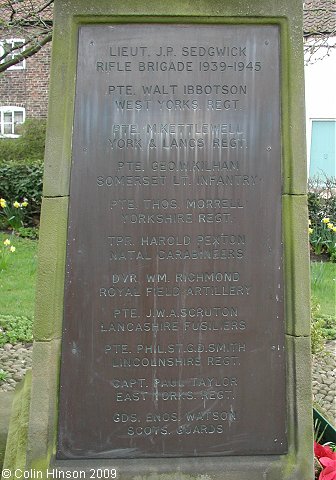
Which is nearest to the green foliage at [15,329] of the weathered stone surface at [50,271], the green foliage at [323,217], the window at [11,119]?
the weathered stone surface at [50,271]

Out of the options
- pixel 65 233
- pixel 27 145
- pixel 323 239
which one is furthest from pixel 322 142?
pixel 65 233

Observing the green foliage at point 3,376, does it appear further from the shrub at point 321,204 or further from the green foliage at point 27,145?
the green foliage at point 27,145

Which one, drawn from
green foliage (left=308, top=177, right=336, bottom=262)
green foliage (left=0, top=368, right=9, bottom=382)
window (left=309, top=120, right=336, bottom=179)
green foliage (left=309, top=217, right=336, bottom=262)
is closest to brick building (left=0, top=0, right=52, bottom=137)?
window (left=309, top=120, right=336, bottom=179)

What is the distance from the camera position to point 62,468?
2639 millimetres

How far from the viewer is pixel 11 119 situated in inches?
922

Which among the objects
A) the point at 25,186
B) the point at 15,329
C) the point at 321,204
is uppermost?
the point at 25,186

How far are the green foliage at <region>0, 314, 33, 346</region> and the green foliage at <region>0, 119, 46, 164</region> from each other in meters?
11.9

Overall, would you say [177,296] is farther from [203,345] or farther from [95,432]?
[95,432]

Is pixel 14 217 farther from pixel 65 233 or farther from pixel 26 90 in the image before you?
pixel 26 90

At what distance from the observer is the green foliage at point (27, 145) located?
1823cm

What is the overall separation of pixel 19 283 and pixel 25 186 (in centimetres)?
489

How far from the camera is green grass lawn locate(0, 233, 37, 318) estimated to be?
23.6 ft

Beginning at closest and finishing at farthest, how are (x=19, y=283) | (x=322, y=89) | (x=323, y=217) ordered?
(x=19, y=283), (x=323, y=217), (x=322, y=89)

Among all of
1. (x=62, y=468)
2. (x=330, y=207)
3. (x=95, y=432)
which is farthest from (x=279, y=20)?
(x=330, y=207)
